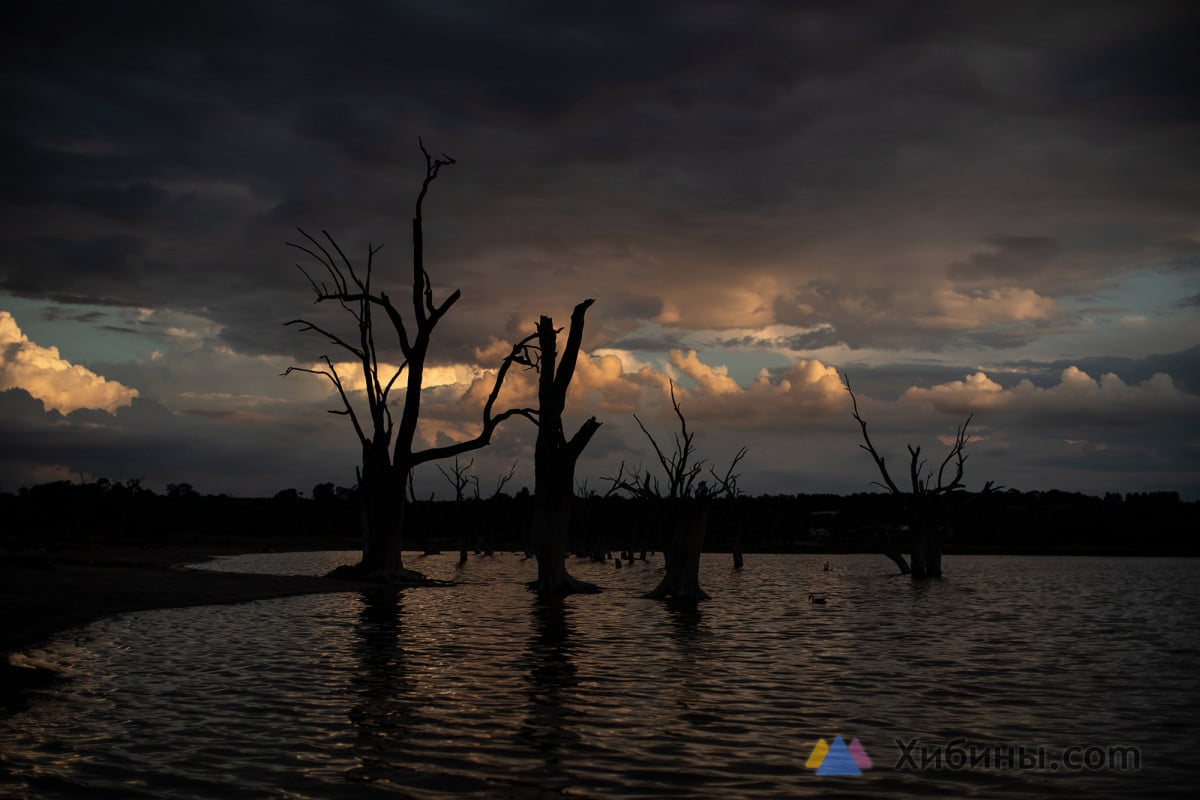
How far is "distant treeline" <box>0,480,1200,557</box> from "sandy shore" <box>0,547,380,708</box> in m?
48.1

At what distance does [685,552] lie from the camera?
30.7 metres

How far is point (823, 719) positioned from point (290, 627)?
41.6 feet

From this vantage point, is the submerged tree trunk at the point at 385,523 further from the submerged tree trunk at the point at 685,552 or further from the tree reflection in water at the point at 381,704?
the tree reflection in water at the point at 381,704

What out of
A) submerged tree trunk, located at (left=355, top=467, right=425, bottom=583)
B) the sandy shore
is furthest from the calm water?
submerged tree trunk, located at (left=355, top=467, right=425, bottom=583)

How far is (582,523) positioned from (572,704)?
7074 cm

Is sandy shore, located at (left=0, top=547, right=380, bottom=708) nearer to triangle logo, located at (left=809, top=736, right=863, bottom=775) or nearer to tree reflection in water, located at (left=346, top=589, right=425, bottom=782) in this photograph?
tree reflection in water, located at (left=346, top=589, right=425, bottom=782)

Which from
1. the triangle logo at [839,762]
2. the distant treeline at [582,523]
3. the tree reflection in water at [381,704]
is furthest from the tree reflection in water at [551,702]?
the distant treeline at [582,523]

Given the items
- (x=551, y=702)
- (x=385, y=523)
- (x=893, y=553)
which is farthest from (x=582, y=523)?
(x=551, y=702)

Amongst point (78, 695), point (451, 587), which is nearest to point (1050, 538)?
point (451, 587)

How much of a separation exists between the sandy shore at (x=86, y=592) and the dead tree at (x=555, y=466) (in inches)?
248

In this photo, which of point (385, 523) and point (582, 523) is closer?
point (385, 523)

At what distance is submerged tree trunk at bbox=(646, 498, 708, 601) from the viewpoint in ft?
96.4

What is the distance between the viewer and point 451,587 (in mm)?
37688

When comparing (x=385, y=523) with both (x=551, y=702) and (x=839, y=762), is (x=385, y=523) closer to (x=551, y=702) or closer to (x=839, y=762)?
(x=551, y=702)
